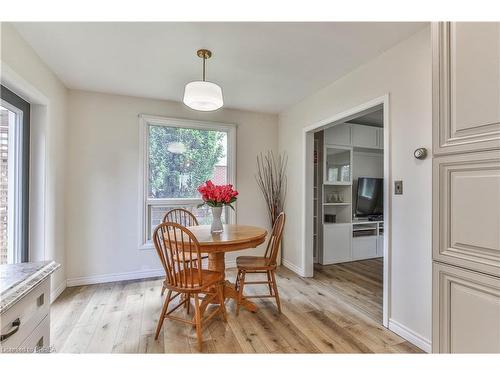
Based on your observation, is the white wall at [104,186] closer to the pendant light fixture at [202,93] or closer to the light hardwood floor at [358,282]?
the pendant light fixture at [202,93]

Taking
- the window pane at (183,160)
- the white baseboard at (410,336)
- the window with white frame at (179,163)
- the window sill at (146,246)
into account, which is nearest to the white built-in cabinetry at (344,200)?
the window with white frame at (179,163)

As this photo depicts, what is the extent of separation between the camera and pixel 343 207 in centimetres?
413

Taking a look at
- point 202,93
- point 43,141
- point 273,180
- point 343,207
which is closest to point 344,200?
point 343,207

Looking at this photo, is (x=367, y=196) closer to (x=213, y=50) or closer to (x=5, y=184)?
(x=213, y=50)

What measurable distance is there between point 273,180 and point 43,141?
2.85 m

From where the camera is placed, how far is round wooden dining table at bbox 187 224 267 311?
6.48 feet

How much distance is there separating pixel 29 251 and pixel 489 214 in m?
3.41

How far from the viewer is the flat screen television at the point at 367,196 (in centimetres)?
429

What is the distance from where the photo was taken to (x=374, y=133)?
4.16 m

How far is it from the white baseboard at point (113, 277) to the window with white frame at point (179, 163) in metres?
0.37

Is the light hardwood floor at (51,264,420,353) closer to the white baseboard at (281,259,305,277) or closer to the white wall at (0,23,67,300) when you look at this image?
the white baseboard at (281,259,305,277)

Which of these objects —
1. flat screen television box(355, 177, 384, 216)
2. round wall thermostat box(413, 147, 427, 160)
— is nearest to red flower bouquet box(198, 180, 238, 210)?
round wall thermostat box(413, 147, 427, 160)
